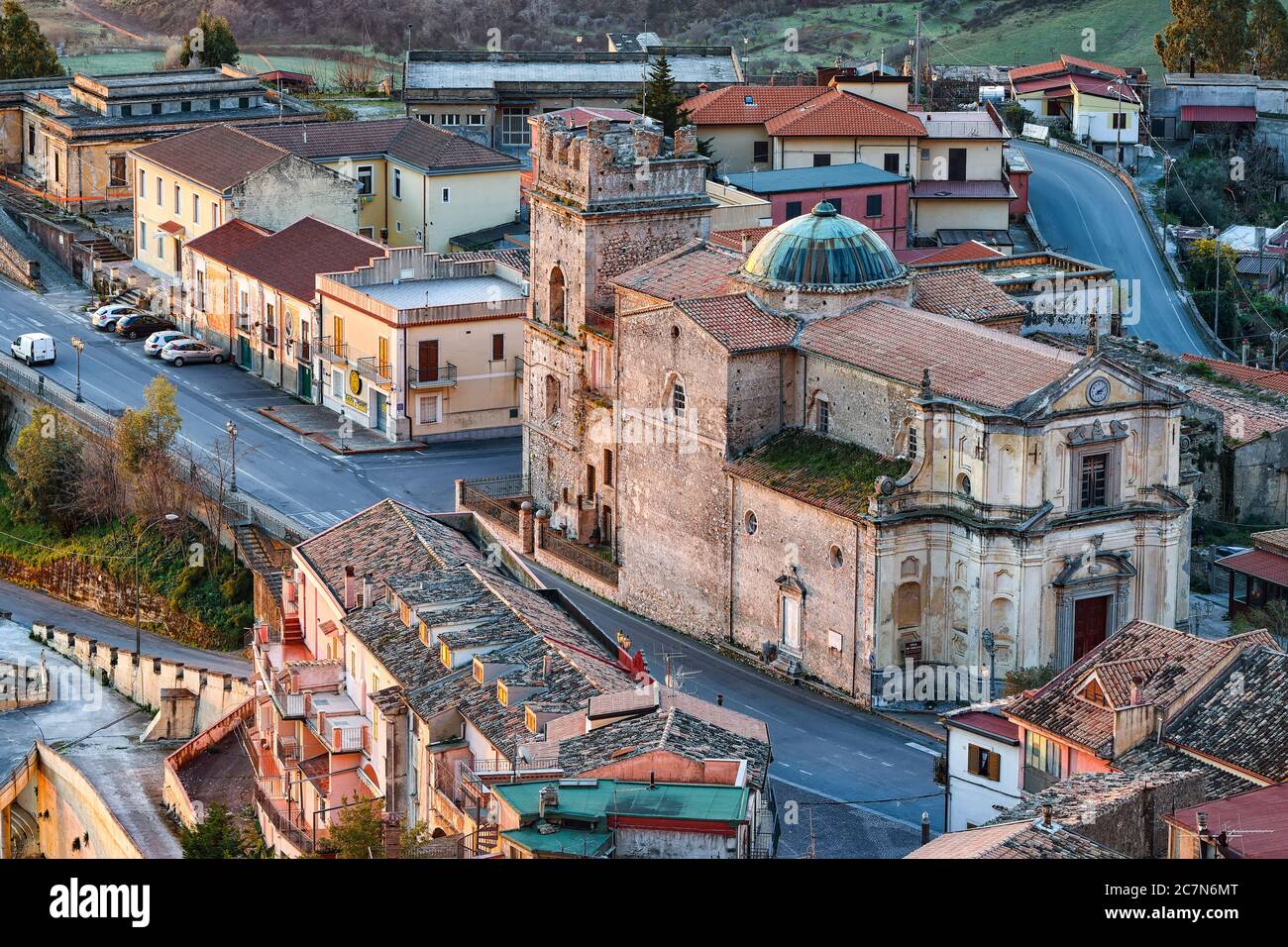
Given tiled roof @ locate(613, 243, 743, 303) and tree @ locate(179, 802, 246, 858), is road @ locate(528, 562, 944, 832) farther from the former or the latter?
tree @ locate(179, 802, 246, 858)

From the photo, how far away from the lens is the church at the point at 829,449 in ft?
191

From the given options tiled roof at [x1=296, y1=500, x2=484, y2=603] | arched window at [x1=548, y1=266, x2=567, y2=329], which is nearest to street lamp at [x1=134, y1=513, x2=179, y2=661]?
arched window at [x1=548, y1=266, x2=567, y2=329]

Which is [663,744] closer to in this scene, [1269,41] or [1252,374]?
[1252,374]

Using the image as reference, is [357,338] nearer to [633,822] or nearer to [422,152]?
[422,152]

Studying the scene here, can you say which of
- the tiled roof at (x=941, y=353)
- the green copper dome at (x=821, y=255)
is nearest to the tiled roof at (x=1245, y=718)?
the tiled roof at (x=941, y=353)

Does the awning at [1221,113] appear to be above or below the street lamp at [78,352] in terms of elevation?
above

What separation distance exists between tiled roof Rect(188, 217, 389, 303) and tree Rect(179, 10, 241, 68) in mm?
40259

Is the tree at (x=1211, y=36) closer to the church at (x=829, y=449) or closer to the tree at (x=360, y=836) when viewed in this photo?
the church at (x=829, y=449)

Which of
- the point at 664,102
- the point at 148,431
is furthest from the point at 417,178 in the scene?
the point at 148,431

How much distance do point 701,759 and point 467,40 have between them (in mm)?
135023

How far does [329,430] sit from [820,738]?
3455 cm

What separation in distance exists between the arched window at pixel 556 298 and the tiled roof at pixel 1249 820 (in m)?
38.8

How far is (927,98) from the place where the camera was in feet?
414

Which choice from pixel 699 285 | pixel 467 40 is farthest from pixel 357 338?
pixel 467 40
